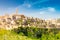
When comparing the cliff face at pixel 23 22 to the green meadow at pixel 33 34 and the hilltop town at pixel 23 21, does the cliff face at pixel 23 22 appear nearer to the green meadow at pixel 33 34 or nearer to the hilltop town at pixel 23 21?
the hilltop town at pixel 23 21

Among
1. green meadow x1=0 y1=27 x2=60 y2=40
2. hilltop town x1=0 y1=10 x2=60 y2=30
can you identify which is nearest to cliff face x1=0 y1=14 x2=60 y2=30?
hilltop town x1=0 y1=10 x2=60 y2=30

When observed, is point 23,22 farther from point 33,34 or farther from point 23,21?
point 33,34

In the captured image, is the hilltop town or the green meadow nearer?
the green meadow

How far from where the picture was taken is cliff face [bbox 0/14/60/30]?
10.8 metres

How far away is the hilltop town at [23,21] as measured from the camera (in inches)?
426

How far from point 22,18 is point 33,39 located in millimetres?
3598

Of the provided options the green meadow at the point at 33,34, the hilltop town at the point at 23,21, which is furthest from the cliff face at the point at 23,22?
the green meadow at the point at 33,34

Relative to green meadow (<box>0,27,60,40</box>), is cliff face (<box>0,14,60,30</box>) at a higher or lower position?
higher

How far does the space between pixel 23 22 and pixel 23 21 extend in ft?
0.46

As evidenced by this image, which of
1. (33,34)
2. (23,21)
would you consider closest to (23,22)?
(23,21)

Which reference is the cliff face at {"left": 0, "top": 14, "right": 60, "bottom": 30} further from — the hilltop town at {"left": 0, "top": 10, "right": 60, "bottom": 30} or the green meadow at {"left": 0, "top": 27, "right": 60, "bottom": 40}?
the green meadow at {"left": 0, "top": 27, "right": 60, "bottom": 40}

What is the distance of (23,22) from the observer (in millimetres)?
11180

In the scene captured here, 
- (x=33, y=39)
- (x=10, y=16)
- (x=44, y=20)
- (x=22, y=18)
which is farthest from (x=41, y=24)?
(x=33, y=39)

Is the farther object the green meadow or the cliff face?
the cliff face
